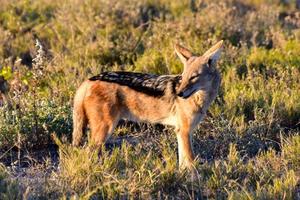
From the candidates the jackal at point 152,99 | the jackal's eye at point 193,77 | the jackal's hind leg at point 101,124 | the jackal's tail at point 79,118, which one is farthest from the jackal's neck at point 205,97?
the jackal's tail at point 79,118

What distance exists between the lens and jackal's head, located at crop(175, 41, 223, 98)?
6.56m

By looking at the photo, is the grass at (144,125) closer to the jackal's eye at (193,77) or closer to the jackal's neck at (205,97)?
the jackal's neck at (205,97)

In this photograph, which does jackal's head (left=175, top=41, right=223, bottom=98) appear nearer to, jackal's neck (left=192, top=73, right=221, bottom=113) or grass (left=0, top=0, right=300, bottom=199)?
jackal's neck (left=192, top=73, right=221, bottom=113)

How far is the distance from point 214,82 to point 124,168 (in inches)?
55.1

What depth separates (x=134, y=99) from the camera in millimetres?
6867

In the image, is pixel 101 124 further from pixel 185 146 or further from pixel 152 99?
pixel 185 146

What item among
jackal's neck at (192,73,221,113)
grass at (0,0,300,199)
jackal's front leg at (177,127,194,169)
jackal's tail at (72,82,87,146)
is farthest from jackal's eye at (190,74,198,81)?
jackal's tail at (72,82,87,146)

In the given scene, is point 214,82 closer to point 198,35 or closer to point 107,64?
point 107,64

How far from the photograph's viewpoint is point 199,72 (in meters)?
6.66

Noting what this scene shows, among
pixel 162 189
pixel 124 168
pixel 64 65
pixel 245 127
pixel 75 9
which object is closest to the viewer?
pixel 162 189

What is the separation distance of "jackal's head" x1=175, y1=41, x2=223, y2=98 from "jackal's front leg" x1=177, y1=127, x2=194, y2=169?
1.45 ft

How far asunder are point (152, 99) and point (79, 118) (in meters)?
0.77

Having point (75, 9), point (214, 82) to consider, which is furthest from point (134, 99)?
point (75, 9)

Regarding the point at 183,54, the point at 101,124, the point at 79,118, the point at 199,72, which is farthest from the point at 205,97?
the point at 79,118
